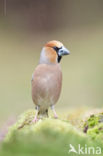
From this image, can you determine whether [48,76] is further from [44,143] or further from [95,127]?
[44,143]

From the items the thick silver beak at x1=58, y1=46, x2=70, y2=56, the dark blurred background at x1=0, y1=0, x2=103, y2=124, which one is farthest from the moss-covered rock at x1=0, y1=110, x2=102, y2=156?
the dark blurred background at x1=0, y1=0, x2=103, y2=124

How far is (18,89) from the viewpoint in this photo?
543 centimetres

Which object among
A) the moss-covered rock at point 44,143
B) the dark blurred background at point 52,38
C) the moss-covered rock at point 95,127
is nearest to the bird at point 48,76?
the moss-covered rock at point 95,127

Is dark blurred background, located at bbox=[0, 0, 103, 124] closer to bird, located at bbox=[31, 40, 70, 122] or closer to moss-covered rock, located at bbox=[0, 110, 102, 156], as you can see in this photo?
bird, located at bbox=[31, 40, 70, 122]

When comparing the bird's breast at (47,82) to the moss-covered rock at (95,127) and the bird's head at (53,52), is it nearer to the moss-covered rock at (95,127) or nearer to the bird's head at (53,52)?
A: the bird's head at (53,52)

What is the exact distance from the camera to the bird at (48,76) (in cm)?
202

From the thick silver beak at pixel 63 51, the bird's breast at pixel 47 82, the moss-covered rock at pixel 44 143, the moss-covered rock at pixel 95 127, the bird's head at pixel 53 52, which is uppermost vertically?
the bird's head at pixel 53 52

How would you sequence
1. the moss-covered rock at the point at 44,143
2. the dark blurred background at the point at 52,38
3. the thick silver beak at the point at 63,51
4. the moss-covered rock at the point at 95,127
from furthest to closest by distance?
1. the dark blurred background at the point at 52,38
2. the thick silver beak at the point at 63,51
3. the moss-covered rock at the point at 95,127
4. the moss-covered rock at the point at 44,143

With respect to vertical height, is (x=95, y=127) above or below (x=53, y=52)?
below

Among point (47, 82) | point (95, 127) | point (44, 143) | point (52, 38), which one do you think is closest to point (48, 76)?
point (47, 82)

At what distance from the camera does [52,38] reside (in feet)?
26.0

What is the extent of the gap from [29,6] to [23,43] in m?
1.01

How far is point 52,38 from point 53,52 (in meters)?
5.92

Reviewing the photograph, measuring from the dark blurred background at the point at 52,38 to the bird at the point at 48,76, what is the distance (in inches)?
65.3
